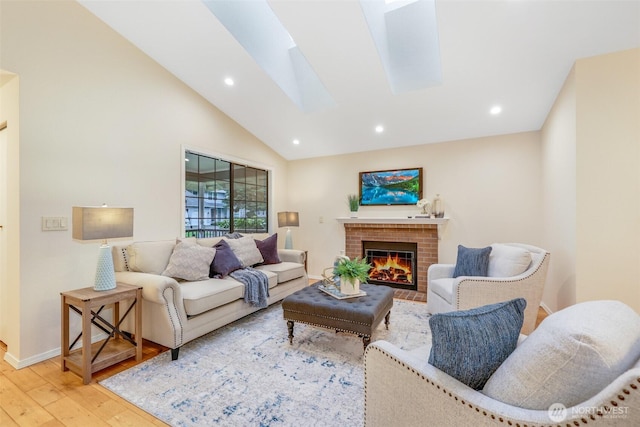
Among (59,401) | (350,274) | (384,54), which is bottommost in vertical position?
(59,401)

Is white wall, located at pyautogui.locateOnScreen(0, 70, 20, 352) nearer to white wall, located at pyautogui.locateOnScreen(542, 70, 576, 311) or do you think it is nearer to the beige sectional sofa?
the beige sectional sofa

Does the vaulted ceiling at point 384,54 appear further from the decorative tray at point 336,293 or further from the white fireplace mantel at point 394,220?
the decorative tray at point 336,293

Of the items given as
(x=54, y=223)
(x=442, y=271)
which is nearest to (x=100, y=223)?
(x=54, y=223)

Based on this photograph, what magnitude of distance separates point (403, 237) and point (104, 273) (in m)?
3.89

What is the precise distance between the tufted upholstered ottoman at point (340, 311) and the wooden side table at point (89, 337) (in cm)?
128

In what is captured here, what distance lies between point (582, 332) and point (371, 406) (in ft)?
2.70

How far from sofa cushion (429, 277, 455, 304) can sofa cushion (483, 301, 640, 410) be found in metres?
1.98

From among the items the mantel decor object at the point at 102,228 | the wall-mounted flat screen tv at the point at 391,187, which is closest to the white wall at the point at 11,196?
the mantel decor object at the point at 102,228

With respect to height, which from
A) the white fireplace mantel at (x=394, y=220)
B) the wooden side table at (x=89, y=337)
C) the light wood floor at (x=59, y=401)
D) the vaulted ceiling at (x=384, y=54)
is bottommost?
the light wood floor at (x=59, y=401)

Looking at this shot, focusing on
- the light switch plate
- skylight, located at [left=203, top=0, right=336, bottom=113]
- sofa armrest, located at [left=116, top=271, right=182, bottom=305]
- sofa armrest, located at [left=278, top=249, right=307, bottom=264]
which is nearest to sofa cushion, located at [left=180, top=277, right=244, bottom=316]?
sofa armrest, located at [left=116, top=271, right=182, bottom=305]

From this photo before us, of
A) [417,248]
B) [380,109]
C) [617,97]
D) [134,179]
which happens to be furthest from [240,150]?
[617,97]

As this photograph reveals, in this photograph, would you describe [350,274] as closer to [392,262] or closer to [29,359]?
[392,262]

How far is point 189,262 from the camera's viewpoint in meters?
2.98

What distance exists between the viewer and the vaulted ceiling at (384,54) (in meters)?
2.42
